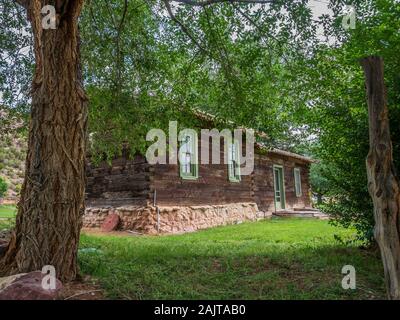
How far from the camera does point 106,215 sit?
12.2 meters

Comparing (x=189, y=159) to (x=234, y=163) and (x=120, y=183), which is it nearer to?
(x=120, y=183)

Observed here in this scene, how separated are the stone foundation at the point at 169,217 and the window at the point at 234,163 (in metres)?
1.16

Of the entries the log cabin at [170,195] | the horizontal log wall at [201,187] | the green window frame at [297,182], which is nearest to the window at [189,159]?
the log cabin at [170,195]

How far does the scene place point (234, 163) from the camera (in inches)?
602

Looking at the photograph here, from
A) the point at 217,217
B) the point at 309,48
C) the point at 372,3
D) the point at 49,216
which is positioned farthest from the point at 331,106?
the point at 217,217

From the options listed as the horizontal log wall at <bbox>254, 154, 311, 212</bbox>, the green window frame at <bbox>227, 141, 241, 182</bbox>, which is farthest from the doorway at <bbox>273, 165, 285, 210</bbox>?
the green window frame at <bbox>227, 141, 241, 182</bbox>

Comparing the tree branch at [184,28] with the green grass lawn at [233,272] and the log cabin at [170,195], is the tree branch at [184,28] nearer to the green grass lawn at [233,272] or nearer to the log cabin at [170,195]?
the log cabin at [170,195]

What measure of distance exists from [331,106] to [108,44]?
4.53 metres

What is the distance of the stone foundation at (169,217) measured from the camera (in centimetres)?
1120

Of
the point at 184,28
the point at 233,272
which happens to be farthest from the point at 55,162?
the point at 184,28

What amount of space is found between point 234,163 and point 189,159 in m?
3.04

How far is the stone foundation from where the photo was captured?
11.2 metres
